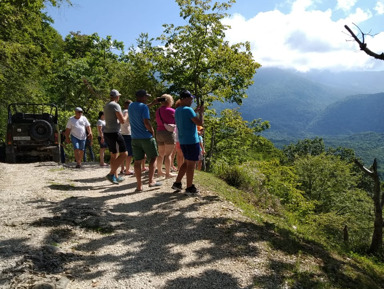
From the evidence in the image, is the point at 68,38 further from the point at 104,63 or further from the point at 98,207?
the point at 98,207

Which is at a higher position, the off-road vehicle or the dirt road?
the off-road vehicle

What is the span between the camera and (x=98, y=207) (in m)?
5.54

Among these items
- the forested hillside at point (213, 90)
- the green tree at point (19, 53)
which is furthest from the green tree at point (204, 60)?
the green tree at point (19, 53)

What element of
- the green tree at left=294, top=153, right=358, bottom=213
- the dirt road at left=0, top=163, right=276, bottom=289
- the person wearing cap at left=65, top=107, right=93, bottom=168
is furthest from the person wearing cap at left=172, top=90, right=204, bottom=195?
the green tree at left=294, top=153, right=358, bottom=213

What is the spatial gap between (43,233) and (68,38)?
3915 centimetres

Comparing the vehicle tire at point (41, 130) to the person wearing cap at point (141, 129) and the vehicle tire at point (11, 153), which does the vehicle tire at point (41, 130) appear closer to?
the vehicle tire at point (11, 153)

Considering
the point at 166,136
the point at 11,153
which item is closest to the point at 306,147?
the point at 11,153

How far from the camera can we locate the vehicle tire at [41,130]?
35.2ft

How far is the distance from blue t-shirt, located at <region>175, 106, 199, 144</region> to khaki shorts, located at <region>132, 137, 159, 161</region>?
87 centimetres

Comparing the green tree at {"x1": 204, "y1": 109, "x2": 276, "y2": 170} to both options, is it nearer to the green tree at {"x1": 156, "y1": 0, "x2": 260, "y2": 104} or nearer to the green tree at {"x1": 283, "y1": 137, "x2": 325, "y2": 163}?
the green tree at {"x1": 156, "y1": 0, "x2": 260, "y2": 104}

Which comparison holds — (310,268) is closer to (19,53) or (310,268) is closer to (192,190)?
(192,190)

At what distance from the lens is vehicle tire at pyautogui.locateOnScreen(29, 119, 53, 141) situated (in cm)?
1074

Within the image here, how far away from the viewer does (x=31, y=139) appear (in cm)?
1123

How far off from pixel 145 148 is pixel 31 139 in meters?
7.05
